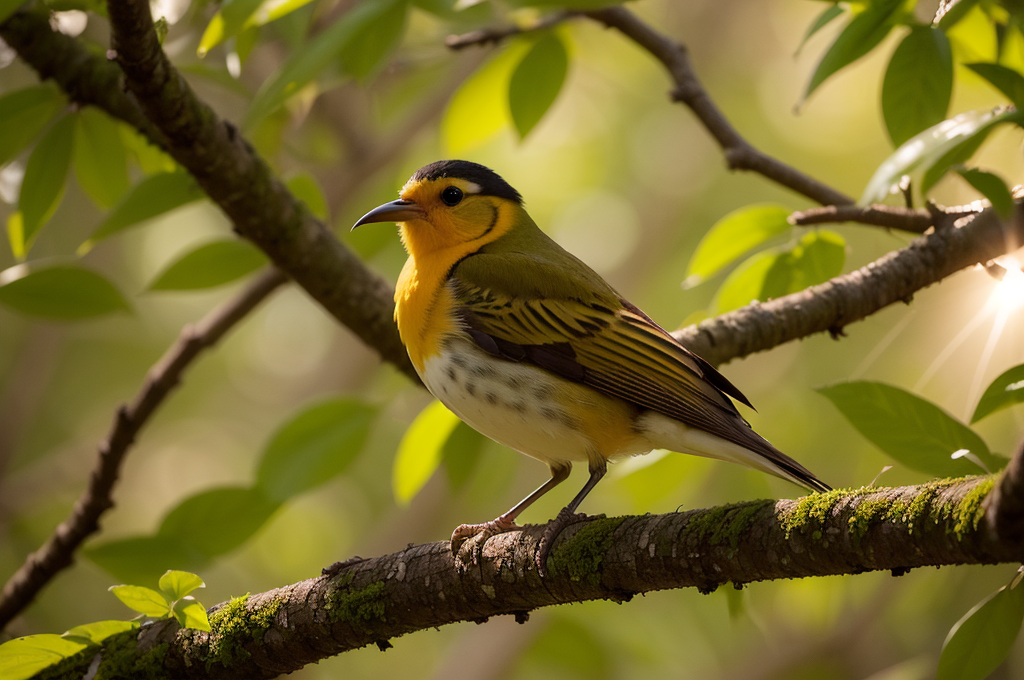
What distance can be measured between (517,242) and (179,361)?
69.5 inches

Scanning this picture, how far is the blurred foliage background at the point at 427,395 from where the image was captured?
384cm

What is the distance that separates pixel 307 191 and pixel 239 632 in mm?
2084

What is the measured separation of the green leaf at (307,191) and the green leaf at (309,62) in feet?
2.22

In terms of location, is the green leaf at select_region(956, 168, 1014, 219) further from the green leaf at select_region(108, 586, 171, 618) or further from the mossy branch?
the green leaf at select_region(108, 586, 171, 618)

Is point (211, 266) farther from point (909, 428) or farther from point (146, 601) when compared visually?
point (909, 428)

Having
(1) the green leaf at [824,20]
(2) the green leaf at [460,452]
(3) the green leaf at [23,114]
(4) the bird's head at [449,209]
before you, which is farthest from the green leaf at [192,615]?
(1) the green leaf at [824,20]

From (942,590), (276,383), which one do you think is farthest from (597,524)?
(276,383)

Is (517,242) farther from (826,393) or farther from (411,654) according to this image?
(411,654)

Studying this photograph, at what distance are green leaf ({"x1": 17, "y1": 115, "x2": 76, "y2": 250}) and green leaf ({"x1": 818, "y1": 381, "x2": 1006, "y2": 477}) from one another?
318 cm

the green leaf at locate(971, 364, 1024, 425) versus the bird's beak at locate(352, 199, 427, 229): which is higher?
the green leaf at locate(971, 364, 1024, 425)

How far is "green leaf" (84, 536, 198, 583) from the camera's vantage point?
145 inches

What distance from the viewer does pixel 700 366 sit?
3.55 meters

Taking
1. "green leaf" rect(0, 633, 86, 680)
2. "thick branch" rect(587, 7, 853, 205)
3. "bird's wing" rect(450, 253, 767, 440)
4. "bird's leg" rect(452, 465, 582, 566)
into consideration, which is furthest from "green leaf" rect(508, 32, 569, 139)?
"green leaf" rect(0, 633, 86, 680)

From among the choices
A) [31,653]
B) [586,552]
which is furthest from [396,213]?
[31,653]
